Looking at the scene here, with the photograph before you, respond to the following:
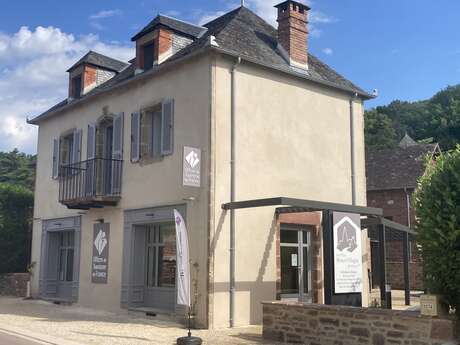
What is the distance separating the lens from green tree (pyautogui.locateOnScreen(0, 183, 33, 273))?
2384cm

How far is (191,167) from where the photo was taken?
1313cm

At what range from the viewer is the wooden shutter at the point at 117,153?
Answer: 16469 mm

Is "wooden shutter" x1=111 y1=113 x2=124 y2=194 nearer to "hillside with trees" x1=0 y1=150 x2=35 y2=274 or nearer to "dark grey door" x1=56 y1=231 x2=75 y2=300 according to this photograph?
"dark grey door" x1=56 y1=231 x2=75 y2=300

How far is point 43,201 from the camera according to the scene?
20.5 metres

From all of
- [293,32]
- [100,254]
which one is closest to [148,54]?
[293,32]

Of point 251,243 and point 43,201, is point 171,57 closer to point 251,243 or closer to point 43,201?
point 251,243

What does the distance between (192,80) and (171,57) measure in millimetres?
1695

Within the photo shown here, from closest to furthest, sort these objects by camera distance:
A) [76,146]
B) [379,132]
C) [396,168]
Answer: [76,146]
[396,168]
[379,132]

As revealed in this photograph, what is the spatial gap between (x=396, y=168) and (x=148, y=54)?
20.2 meters

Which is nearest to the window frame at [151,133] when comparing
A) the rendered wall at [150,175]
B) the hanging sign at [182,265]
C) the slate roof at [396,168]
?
the rendered wall at [150,175]

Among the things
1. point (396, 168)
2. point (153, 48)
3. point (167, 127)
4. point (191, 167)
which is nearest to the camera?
point (191, 167)

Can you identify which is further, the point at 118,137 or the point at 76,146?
the point at 76,146

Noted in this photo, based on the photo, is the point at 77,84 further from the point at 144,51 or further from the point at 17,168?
the point at 17,168

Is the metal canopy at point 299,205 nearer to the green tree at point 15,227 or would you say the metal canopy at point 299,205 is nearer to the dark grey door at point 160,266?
the dark grey door at point 160,266
